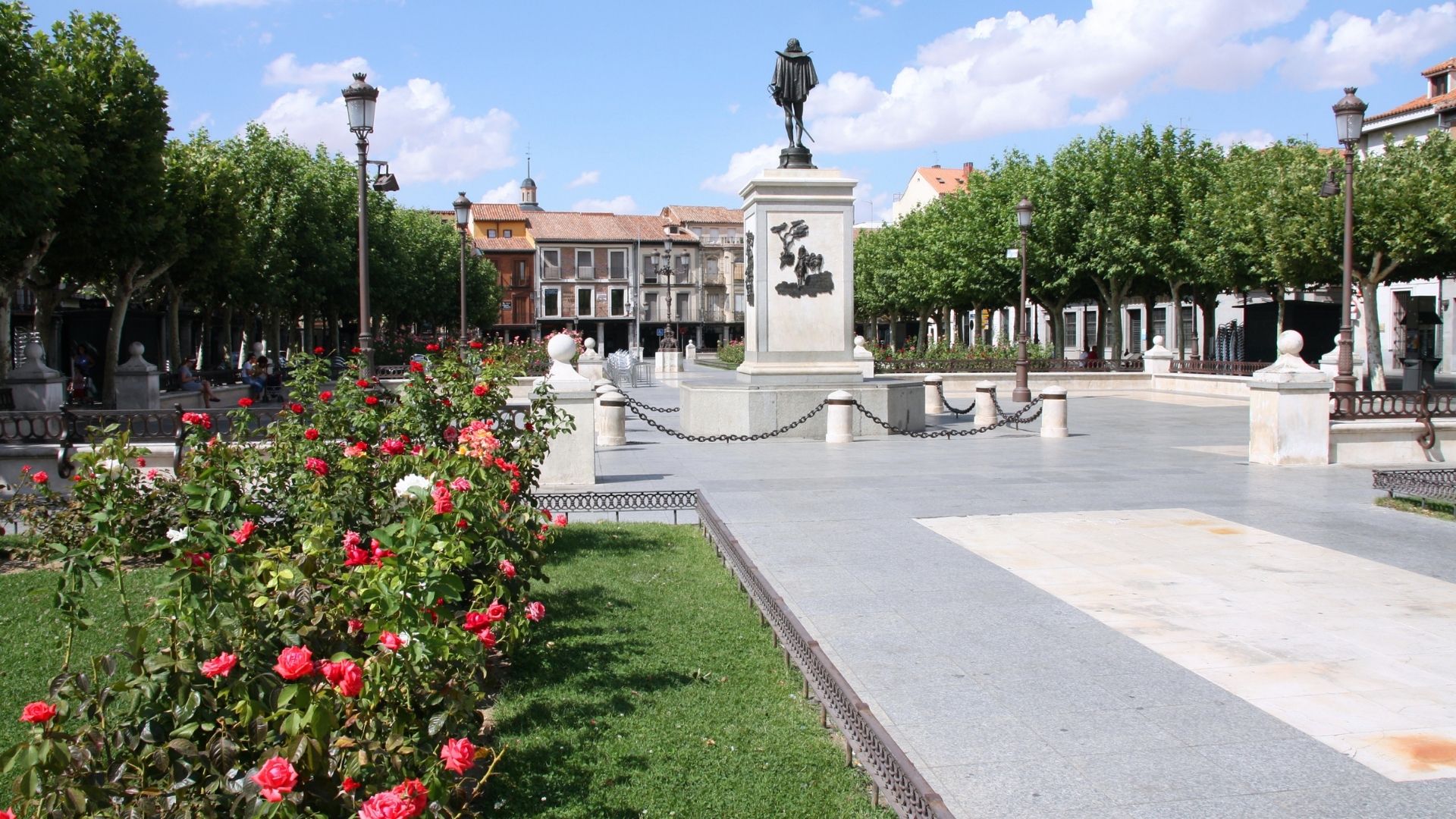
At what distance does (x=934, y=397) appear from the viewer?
25.5 metres

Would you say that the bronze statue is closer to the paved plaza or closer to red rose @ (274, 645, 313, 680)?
the paved plaza

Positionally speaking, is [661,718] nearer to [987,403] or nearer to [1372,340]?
[987,403]

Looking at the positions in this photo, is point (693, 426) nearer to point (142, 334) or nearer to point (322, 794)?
point (322, 794)

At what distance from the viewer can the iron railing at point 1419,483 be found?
1058cm

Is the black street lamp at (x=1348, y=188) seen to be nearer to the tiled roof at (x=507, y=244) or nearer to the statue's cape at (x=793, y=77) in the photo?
the statue's cape at (x=793, y=77)

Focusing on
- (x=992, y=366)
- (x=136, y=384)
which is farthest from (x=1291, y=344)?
(x=992, y=366)

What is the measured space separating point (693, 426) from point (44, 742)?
615 inches

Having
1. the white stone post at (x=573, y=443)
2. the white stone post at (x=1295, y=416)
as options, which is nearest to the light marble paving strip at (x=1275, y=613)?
the white stone post at (x=573, y=443)

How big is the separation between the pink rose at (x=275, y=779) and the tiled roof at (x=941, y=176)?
80.0m

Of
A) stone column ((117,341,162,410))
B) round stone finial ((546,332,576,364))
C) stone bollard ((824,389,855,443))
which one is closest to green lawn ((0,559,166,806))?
round stone finial ((546,332,576,364))

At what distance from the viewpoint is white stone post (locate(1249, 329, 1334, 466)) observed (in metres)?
13.9

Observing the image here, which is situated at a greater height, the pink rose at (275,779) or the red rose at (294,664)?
the red rose at (294,664)

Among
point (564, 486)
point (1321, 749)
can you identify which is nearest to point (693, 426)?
point (564, 486)

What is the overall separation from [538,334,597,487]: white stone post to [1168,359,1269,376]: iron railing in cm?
2226
